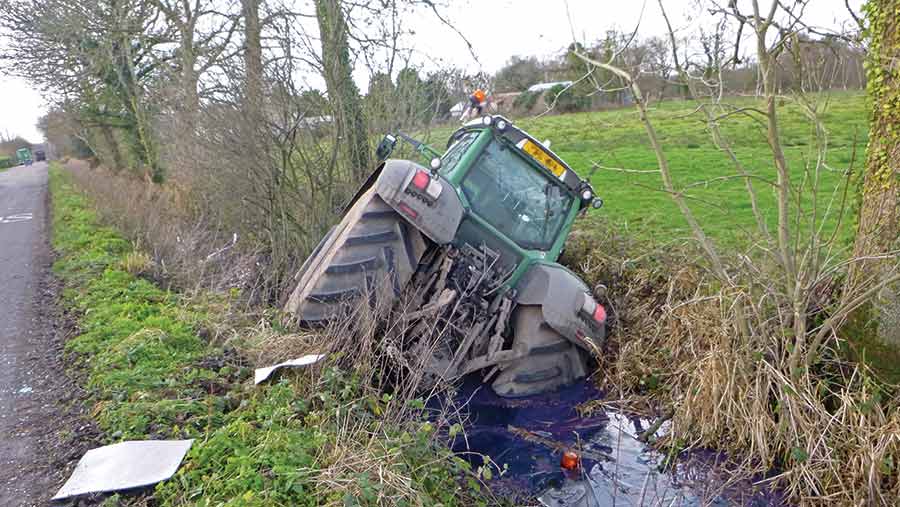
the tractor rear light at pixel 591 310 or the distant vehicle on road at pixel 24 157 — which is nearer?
the tractor rear light at pixel 591 310

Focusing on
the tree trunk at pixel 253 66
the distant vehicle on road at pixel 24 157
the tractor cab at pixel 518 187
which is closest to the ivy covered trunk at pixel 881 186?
the tractor cab at pixel 518 187

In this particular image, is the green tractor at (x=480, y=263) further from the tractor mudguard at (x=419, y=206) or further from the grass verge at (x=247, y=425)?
the grass verge at (x=247, y=425)

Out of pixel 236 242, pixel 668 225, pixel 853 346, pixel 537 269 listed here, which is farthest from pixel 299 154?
pixel 853 346

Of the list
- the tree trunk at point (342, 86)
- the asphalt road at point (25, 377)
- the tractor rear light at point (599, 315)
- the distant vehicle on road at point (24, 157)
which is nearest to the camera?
the asphalt road at point (25, 377)

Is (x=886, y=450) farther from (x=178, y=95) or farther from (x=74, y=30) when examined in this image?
(x=74, y=30)

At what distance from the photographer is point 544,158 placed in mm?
5543

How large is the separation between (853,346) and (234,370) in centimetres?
402

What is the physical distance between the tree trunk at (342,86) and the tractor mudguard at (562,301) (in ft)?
A: 11.7

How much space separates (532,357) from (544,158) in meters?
1.69

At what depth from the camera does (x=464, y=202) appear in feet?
17.4

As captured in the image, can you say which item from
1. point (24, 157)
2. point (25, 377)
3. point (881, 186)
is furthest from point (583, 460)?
point (24, 157)

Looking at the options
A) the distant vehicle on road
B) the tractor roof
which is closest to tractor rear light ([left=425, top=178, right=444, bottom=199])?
the tractor roof

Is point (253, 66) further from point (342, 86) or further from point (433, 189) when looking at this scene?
point (433, 189)

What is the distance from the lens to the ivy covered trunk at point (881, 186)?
3859 mm
